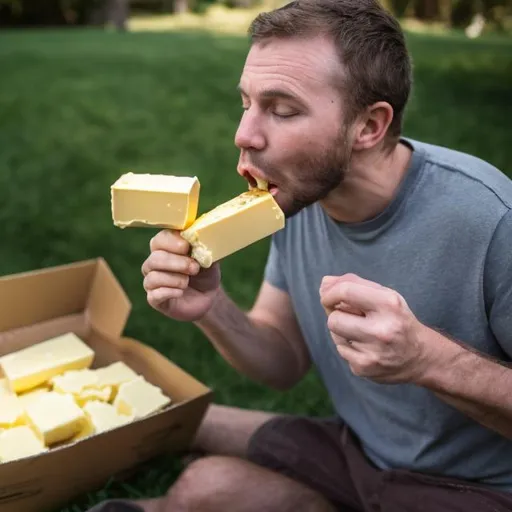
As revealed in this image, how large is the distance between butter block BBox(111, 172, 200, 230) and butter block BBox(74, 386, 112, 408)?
83 centimetres

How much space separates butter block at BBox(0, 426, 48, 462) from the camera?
2.13 meters

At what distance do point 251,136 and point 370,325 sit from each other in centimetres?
57

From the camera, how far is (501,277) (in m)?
1.74

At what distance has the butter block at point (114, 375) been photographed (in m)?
2.46

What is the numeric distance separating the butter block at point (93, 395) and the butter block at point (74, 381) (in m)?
0.01

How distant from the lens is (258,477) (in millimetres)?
2121

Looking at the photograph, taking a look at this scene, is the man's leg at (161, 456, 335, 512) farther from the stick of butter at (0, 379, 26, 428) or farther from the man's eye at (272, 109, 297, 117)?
the man's eye at (272, 109, 297, 117)

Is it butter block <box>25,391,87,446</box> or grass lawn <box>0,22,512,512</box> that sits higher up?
butter block <box>25,391,87,446</box>

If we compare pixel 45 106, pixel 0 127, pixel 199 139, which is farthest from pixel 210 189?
pixel 45 106

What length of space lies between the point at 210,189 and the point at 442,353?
140 inches

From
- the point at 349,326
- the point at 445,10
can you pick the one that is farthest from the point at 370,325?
the point at 445,10

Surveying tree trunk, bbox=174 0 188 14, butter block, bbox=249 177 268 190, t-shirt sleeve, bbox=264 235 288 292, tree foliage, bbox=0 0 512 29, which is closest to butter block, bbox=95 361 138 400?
t-shirt sleeve, bbox=264 235 288 292

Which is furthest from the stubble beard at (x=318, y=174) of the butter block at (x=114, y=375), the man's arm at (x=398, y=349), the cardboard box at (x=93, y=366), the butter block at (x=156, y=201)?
the butter block at (x=114, y=375)

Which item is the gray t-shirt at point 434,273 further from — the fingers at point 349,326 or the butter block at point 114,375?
the butter block at point 114,375
